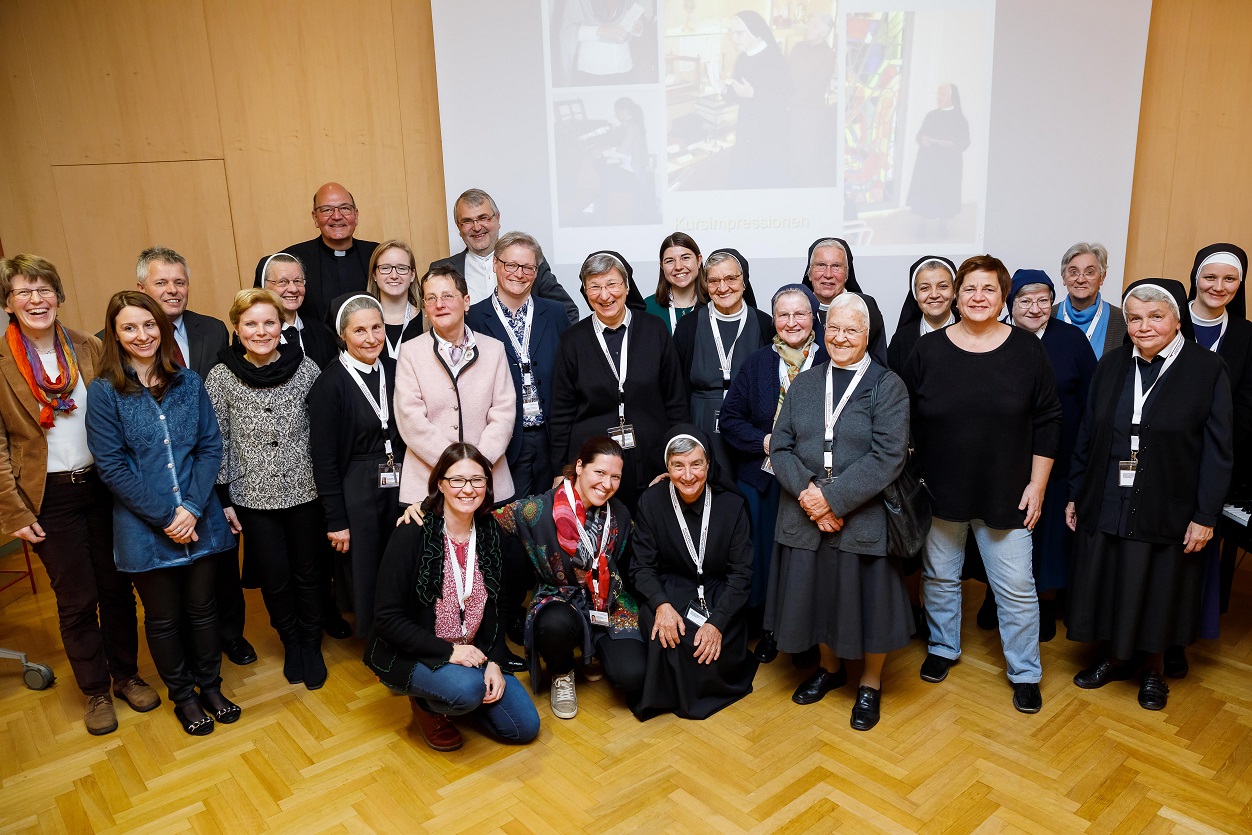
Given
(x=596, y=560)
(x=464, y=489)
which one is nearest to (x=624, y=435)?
(x=596, y=560)

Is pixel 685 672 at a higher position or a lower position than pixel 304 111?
lower

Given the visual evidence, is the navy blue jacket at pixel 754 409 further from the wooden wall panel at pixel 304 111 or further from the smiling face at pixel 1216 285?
the wooden wall panel at pixel 304 111

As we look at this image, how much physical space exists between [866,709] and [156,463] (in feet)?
9.30

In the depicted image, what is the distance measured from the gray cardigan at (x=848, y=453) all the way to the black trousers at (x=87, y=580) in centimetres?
261

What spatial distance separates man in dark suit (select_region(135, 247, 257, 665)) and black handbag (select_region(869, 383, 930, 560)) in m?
2.60

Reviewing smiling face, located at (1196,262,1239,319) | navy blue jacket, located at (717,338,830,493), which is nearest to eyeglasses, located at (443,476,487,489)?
navy blue jacket, located at (717,338,830,493)

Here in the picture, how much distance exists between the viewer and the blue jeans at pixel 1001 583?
299cm

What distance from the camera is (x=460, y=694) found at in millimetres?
2762

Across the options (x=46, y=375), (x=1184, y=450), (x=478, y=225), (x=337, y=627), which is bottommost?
(x=337, y=627)

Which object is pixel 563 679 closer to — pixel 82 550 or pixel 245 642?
pixel 245 642

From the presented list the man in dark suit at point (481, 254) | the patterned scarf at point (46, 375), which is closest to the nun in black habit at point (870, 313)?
the man in dark suit at point (481, 254)

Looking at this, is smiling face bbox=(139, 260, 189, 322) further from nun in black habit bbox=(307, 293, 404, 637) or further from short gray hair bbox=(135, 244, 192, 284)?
nun in black habit bbox=(307, 293, 404, 637)

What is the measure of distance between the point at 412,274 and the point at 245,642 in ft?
6.23

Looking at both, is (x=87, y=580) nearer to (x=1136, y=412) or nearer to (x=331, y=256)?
(x=331, y=256)
